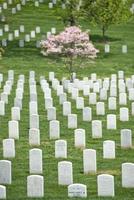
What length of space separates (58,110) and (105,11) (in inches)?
813

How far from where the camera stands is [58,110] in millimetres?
27734

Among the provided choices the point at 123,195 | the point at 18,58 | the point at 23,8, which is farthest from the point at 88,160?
the point at 23,8

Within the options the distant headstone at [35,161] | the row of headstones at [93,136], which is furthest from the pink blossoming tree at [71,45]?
the distant headstone at [35,161]

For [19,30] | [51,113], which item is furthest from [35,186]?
[19,30]

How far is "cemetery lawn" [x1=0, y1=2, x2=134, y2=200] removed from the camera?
55.7 feet

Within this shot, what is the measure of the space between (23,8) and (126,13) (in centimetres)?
1518

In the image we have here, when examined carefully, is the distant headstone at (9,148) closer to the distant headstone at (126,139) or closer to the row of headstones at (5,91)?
the distant headstone at (126,139)

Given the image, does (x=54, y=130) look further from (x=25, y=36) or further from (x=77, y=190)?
(x=25, y=36)

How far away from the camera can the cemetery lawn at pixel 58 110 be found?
16980 mm

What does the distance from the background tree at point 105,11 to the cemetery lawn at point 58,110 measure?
1501 mm

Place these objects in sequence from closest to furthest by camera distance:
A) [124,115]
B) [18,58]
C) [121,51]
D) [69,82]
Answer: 1. [124,115]
2. [69,82]
3. [18,58]
4. [121,51]

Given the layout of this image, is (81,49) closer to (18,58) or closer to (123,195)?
(18,58)

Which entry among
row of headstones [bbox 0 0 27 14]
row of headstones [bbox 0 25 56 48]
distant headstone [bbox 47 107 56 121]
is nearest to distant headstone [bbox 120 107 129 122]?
distant headstone [bbox 47 107 56 121]

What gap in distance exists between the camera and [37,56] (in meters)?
44.8
